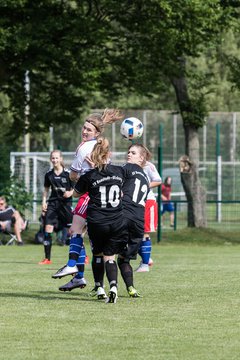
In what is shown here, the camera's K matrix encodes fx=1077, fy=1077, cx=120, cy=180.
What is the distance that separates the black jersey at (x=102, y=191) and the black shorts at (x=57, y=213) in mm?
7057

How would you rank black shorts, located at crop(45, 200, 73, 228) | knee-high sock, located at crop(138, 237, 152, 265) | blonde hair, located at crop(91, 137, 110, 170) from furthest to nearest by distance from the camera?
black shorts, located at crop(45, 200, 73, 228) → knee-high sock, located at crop(138, 237, 152, 265) → blonde hair, located at crop(91, 137, 110, 170)

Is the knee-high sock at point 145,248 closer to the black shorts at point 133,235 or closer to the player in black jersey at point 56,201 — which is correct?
the player in black jersey at point 56,201

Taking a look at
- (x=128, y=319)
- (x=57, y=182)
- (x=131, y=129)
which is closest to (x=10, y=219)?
(x=57, y=182)

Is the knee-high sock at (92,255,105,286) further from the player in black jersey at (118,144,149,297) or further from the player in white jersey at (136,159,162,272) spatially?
the player in white jersey at (136,159,162,272)

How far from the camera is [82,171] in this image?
1138 centimetres

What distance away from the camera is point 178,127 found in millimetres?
46969

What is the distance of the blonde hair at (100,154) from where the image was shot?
1063cm

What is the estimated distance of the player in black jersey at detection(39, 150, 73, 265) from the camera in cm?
1764

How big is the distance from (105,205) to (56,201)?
23.7 ft

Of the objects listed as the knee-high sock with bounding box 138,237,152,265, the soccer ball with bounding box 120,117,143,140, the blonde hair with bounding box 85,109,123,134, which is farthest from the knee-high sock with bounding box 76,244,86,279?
the knee-high sock with bounding box 138,237,152,265

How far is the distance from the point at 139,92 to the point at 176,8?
14.7 feet

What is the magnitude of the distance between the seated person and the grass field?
9.81 metres

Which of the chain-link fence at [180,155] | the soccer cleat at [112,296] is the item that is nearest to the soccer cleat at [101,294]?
the soccer cleat at [112,296]

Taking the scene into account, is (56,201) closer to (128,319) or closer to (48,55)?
(128,319)
